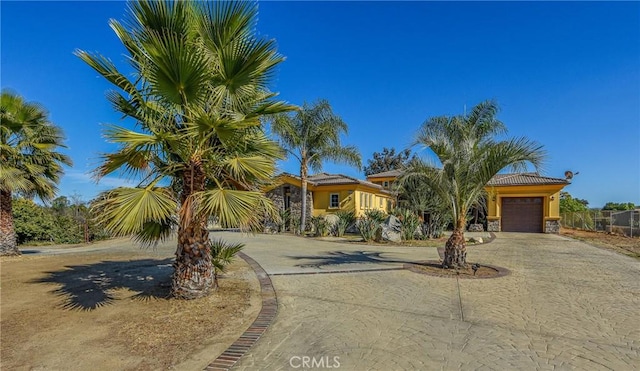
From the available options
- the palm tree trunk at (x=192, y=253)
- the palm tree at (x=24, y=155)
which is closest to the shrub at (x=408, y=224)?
the palm tree trunk at (x=192, y=253)

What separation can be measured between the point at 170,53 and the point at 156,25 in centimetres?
112

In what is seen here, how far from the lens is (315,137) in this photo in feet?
68.5

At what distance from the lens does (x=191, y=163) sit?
6.14m

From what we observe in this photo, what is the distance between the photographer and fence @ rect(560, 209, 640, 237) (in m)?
19.5

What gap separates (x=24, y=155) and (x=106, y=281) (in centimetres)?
699

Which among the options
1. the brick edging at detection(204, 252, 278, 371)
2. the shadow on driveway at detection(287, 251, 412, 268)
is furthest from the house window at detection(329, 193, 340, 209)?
the brick edging at detection(204, 252, 278, 371)

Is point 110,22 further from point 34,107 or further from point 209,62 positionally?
point 34,107

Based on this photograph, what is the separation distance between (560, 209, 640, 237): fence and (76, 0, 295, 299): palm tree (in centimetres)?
2288

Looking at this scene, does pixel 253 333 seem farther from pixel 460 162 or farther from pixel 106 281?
pixel 460 162

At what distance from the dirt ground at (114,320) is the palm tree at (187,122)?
745 mm

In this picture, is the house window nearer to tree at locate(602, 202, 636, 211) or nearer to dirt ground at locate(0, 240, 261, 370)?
dirt ground at locate(0, 240, 261, 370)

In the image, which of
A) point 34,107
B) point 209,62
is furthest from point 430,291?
point 34,107

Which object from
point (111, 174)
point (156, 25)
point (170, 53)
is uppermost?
point (156, 25)

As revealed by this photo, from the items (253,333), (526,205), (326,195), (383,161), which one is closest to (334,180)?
(326,195)
